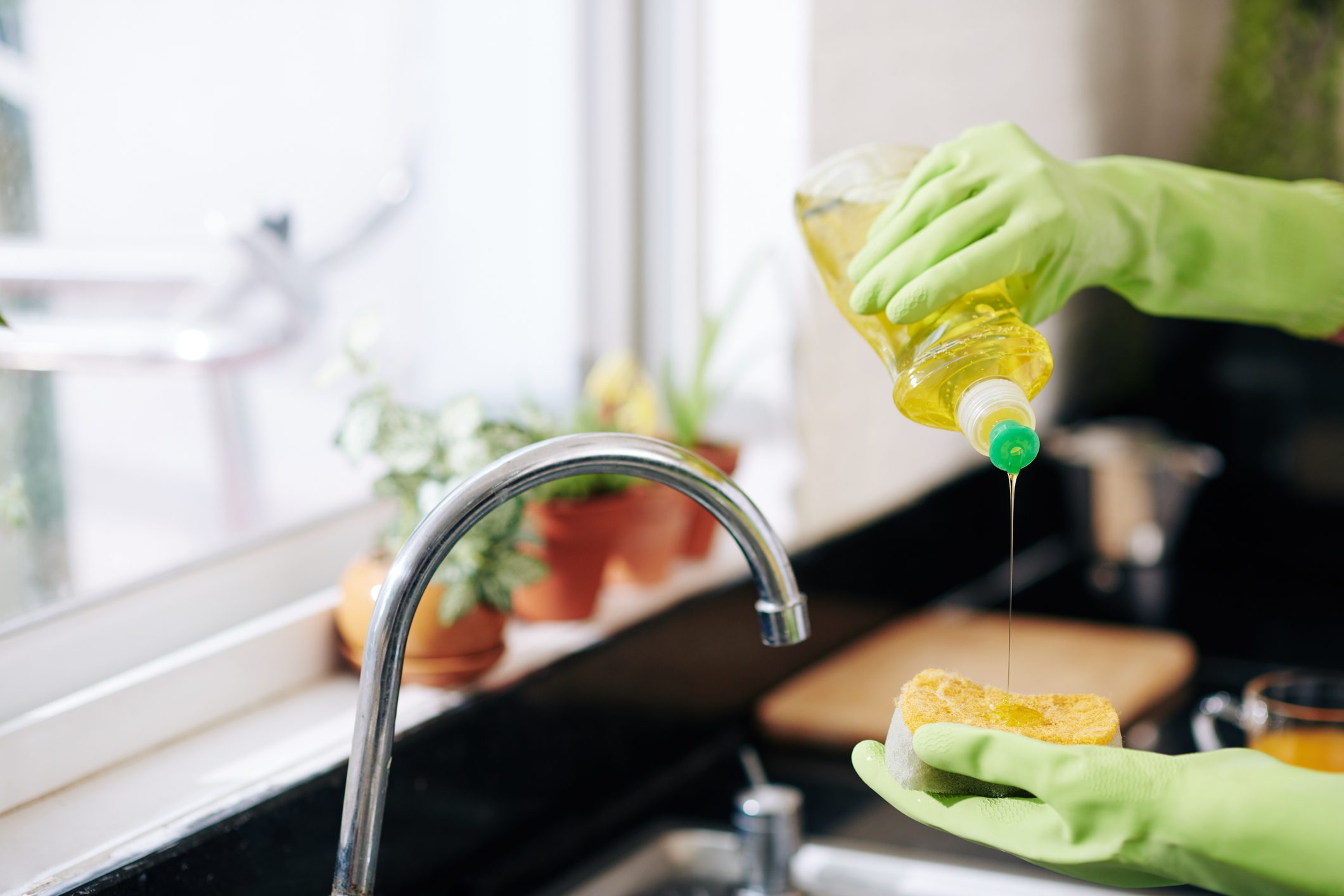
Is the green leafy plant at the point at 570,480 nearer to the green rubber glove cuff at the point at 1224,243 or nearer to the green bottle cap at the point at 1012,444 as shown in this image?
the green rubber glove cuff at the point at 1224,243

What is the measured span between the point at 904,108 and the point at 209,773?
111 cm

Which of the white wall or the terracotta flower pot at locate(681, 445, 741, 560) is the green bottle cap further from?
the white wall

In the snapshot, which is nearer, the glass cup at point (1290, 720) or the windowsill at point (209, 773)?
the windowsill at point (209, 773)

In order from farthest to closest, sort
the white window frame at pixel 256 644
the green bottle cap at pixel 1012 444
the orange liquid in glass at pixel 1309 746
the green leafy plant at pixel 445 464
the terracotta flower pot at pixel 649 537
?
the terracotta flower pot at pixel 649 537
the orange liquid in glass at pixel 1309 746
the green leafy plant at pixel 445 464
the white window frame at pixel 256 644
the green bottle cap at pixel 1012 444

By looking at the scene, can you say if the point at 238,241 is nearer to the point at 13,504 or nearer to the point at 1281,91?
the point at 13,504

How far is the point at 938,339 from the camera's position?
0.83 metres

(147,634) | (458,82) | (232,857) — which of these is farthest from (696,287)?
(232,857)

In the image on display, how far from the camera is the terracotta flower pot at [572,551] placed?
1234 mm

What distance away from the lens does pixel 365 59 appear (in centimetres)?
133

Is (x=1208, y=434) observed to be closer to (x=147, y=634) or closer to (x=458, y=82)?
(x=458, y=82)

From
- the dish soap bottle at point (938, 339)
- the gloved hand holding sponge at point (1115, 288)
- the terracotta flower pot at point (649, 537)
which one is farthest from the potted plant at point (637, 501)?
the gloved hand holding sponge at point (1115, 288)

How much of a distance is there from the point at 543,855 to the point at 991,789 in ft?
1.74

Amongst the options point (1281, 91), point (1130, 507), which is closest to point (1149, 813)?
point (1130, 507)

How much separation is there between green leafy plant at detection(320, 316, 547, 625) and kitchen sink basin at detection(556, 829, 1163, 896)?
0.27m
